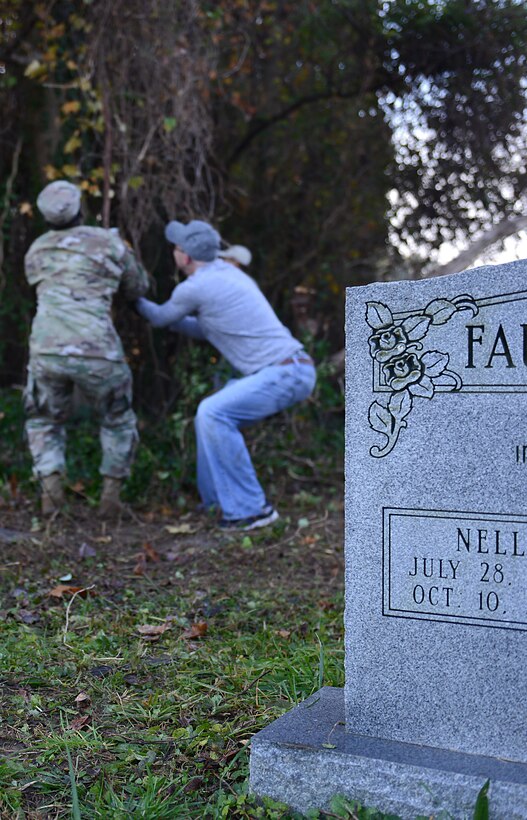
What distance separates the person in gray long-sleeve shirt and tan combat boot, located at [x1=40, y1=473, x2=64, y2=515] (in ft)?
3.08

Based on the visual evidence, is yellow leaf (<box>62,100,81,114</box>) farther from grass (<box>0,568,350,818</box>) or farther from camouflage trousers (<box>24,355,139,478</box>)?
grass (<box>0,568,350,818</box>)

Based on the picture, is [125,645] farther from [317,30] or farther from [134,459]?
[317,30]

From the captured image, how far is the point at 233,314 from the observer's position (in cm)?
592

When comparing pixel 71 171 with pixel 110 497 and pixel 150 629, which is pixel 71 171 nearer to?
pixel 110 497

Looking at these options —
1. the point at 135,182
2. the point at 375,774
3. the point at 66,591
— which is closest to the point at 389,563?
the point at 375,774

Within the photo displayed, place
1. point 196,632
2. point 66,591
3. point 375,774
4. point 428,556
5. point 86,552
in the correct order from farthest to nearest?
point 86,552 → point 66,591 → point 196,632 → point 428,556 → point 375,774

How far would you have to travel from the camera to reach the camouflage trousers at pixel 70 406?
19.0 feet

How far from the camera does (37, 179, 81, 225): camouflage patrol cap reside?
5797mm

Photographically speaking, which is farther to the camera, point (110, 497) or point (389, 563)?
point (110, 497)

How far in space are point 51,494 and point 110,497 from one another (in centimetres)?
39

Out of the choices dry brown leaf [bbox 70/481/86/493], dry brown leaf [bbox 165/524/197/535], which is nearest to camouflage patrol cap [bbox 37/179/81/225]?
dry brown leaf [bbox 70/481/86/493]

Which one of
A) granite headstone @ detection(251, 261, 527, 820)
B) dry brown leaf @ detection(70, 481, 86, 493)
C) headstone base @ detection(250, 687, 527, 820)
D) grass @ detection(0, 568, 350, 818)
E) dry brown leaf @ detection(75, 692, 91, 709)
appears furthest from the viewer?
dry brown leaf @ detection(70, 481, 86, 493)

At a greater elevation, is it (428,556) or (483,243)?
(483,243)

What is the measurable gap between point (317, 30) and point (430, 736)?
25.0ft
